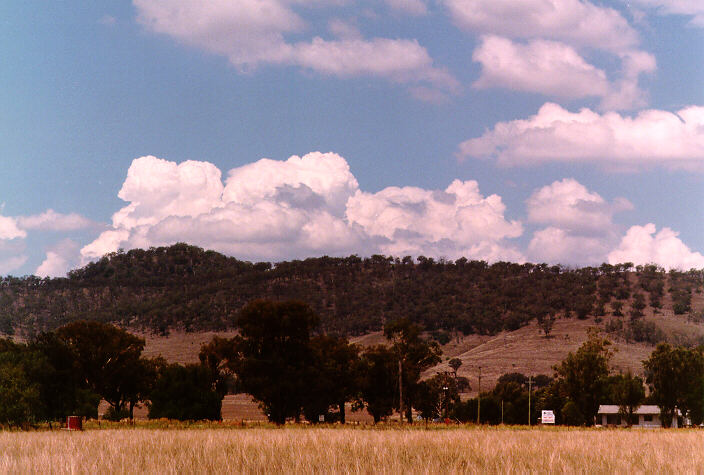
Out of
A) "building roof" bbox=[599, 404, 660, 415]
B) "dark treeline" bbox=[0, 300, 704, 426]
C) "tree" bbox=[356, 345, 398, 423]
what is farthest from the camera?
"building roof" bbox=[599, 404, 660, 415]

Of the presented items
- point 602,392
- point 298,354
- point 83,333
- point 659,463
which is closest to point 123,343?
point 83,333

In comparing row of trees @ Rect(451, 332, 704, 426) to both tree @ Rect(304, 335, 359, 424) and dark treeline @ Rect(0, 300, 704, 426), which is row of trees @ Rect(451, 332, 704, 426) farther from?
tree @ Rect(304, 335, 359, 424)

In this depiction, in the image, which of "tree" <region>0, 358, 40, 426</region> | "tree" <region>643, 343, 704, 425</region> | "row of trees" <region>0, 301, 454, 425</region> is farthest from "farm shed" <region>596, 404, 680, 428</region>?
"tree" <region>0, 358, 40, 426</region>

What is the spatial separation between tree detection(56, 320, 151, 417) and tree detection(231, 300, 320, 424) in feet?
49.3

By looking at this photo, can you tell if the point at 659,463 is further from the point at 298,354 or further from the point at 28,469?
the point at 298,354

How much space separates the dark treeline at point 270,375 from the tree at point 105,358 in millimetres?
107

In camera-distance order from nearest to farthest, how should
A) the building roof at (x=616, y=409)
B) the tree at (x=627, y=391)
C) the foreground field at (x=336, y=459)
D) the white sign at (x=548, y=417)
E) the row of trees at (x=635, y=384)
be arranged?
the foreground field at (x=336, y=459) → the row of trees at (x=635, y=384) → the white sign at (x=548, y=417) → the tree at (x=627, y=391) → the building roof at (x=616, y=409)

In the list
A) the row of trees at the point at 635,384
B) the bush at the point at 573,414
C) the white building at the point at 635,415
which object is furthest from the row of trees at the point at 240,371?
the white building at the point at 635,415

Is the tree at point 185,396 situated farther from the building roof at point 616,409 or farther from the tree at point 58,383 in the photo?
the building roof at point 616,409

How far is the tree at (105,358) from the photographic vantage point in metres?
83.5

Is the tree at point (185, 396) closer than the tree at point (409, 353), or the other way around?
the tree at point (185, 396)

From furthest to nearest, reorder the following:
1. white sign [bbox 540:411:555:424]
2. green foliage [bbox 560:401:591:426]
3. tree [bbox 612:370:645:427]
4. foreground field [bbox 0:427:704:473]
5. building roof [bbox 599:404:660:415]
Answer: building roof [bbox 599:404:660:415]
tree [bbox 612:370:645:427]
green foliage [bbox 560:401:591:426]
white sign [bbox 540:411:555:424]
foreground field [bbox 0:427:704:473]

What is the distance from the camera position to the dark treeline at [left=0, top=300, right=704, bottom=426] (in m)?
69.4

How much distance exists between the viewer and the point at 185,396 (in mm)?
82062
